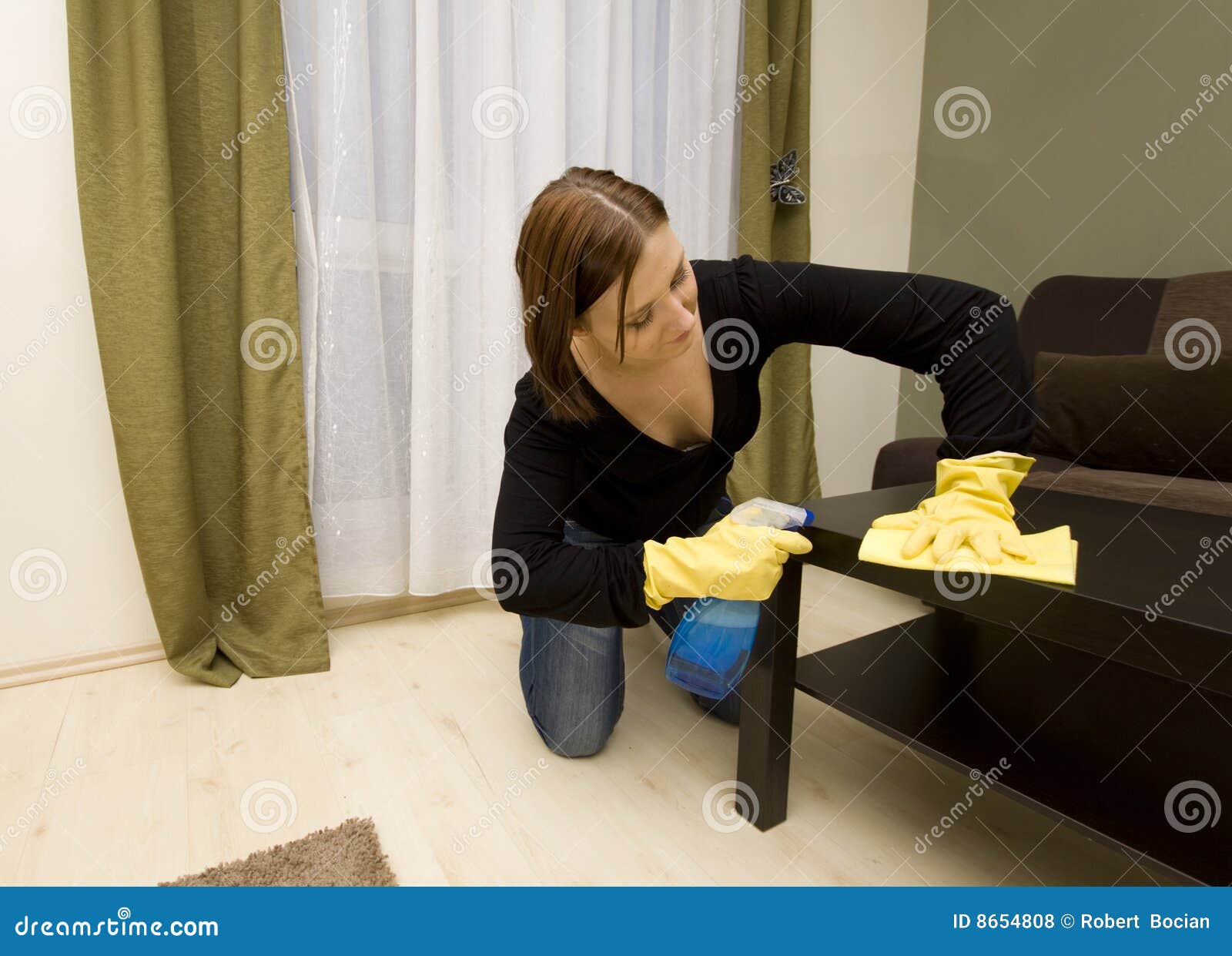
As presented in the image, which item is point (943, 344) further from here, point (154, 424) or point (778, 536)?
point (154, 424)

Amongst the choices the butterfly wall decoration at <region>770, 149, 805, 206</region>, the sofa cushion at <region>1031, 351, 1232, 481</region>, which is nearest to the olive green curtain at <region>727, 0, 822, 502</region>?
the butterfly wall decoration at <region>770, 149, 805, 206</region>

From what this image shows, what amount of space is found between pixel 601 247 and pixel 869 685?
67 centimetres

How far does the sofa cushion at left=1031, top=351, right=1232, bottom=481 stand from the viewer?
1.60 metres

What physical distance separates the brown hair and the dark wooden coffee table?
40 centimetres

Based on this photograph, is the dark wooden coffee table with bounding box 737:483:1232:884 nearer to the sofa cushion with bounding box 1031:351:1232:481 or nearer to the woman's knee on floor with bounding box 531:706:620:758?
the woman's knee on floor with bounding box 531:706:620:758

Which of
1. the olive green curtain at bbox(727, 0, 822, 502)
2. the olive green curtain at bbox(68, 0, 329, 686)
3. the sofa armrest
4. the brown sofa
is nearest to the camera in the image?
the olive green curtain at bbox(68, 0, 329, 686)

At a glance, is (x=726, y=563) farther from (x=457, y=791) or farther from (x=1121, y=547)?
(x=457, y=791)

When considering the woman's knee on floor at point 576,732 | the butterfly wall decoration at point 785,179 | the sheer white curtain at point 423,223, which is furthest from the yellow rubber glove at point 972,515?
→ the butterfly wall decoration at point 785,179

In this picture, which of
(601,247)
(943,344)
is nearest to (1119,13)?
(943,344)

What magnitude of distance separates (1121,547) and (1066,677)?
0.29 meters

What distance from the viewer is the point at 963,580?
784mm

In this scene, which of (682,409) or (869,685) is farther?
(682,409)

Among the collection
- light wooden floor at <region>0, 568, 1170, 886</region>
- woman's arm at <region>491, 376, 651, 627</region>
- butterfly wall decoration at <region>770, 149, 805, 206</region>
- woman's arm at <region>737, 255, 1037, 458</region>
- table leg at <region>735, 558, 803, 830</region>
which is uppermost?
butterfly wall decoration at <region>770, 149, 805, 206</region>

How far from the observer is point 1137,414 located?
169cm
